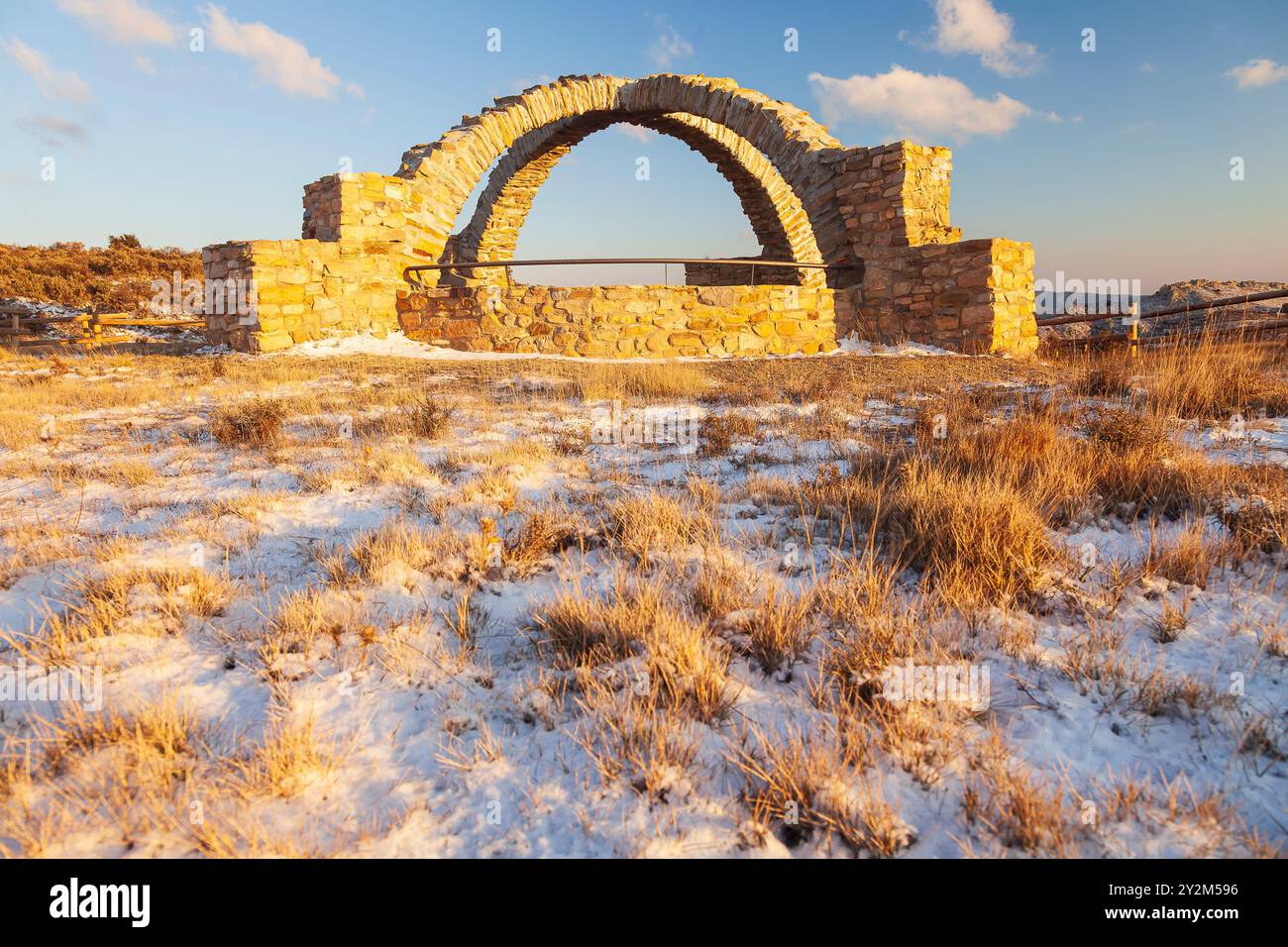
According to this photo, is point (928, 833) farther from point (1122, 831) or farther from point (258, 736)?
point (258, 736)

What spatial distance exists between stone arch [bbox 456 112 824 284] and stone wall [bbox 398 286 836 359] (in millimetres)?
2809

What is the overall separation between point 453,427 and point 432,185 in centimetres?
896

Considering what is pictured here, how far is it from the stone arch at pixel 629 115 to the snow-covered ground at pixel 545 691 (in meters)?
10.2

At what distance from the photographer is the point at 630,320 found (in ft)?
34.6

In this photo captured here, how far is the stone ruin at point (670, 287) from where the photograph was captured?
34.4 feet

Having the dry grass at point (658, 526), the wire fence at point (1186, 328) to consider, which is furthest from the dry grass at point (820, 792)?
the wire fence at point (1186, 328)

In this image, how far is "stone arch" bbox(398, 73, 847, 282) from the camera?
490 inches

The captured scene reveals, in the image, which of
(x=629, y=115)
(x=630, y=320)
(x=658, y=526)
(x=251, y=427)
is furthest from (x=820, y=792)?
(x=629, y=115)

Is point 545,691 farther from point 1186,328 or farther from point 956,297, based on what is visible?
point 1186,328

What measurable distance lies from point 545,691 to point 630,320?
9170mm

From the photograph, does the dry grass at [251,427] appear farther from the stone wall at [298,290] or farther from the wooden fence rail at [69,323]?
the wooden fence rail at [69,323]

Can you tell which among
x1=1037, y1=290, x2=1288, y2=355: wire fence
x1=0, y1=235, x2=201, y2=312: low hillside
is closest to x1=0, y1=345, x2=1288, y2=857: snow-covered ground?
x1=1037, y1=290, x2=1288, y2=355: wire fence
